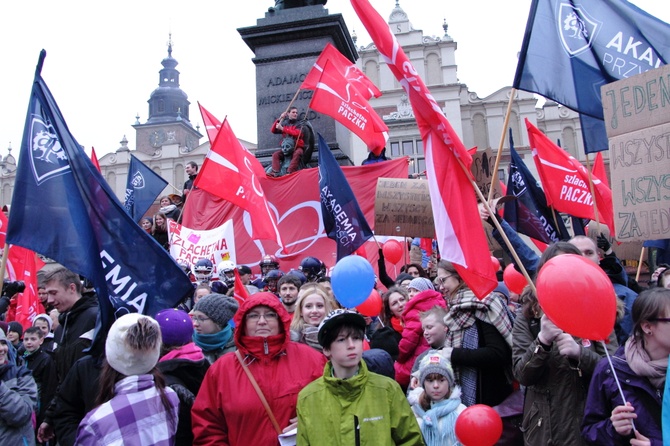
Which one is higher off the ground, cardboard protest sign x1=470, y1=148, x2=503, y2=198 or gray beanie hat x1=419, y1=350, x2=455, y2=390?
cardboard protest sign x1=470, y1=148, x2=503, y2=198

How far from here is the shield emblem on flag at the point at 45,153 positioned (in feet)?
11.8

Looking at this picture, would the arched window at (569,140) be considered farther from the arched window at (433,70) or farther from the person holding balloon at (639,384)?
the person holding balloon at (639,384)

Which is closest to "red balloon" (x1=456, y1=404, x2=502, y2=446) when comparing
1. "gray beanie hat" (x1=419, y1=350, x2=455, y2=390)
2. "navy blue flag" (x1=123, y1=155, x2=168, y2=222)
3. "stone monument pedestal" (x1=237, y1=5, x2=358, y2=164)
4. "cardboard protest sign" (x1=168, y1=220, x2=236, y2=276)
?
"gray beanie hat" (x1=419, y1=350, x2=455, y2=390)

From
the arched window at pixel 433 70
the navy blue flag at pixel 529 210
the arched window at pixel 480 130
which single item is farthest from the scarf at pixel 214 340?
the arched window at pixel 433 70

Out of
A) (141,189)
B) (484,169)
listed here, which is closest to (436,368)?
(484,169)

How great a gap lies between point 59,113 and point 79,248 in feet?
2.77

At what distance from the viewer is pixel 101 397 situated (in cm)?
272

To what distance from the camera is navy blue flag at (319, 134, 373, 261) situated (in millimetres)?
5973

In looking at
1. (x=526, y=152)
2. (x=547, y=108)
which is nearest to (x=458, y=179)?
(x=526, y=152)

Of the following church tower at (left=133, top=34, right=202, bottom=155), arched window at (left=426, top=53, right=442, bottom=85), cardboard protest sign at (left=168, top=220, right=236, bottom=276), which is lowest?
cardboard protest sign at (left=168, top=220, right=236, bottom=276)

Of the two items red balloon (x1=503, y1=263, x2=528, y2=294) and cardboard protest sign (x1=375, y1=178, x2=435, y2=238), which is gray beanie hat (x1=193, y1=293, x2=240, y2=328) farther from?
cardboard protest sign (x1=375, y1=178, x2=435, y2=238)

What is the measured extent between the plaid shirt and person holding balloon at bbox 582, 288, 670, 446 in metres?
1.78

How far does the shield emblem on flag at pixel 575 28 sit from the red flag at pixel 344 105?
4.07 metres

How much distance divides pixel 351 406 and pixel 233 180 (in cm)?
512
